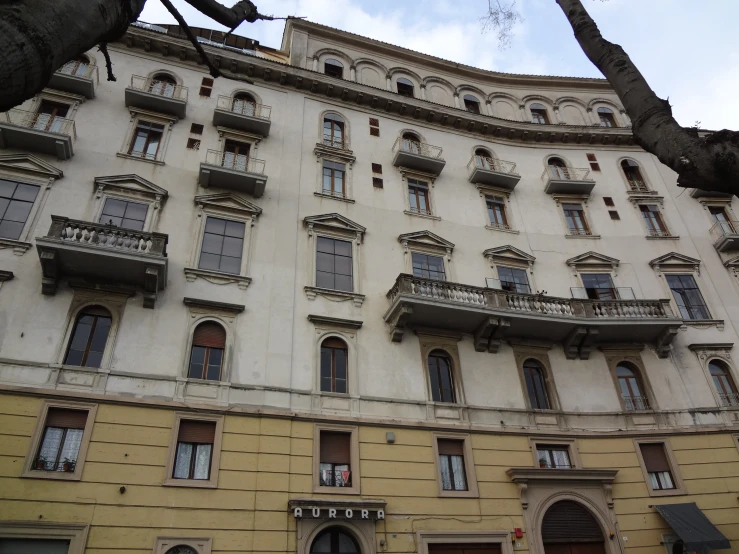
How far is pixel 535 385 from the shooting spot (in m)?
18.6

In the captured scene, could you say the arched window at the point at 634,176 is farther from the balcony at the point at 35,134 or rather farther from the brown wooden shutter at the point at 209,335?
the balcony at the point at 35,134

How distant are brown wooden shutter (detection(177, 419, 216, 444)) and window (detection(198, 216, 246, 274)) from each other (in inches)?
204

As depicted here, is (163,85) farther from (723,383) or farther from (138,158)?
(723,383)

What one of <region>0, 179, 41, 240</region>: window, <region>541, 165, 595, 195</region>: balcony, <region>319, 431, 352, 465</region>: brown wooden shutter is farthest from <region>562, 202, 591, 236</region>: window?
<region>0, 179, 41, 240</region>: window

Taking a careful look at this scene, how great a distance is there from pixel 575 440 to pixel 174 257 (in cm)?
1503

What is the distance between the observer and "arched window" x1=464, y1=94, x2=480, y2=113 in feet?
91.9

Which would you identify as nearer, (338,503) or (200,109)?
(338,503)

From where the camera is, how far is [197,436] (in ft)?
46.6

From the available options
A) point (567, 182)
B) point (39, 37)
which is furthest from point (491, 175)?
point (39, 37)

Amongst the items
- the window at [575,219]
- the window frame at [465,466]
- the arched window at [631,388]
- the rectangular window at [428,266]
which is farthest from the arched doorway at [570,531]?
the window at [575,219]

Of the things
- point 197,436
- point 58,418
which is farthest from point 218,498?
point 58,418

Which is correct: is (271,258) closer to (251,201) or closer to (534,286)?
(251,201)

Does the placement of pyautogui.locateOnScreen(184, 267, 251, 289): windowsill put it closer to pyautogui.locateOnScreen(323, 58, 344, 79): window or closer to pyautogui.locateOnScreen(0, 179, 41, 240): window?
pyautogui.locateOnScreen(0, 179, 41, 240): window

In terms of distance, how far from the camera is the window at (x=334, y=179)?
68.7 feet
